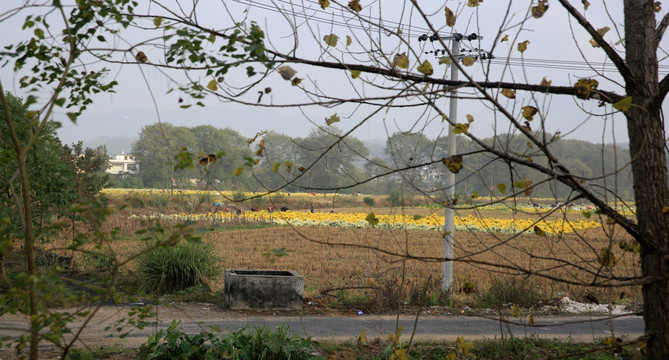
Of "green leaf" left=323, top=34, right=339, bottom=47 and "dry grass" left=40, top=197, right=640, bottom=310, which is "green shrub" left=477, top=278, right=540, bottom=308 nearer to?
"dry grass" left=40, top=197, right=640, bottom=310

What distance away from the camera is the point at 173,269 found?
10.5 meters

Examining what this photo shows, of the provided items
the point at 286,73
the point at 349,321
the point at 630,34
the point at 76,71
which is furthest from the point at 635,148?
the point at 349,321

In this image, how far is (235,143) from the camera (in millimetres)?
84000

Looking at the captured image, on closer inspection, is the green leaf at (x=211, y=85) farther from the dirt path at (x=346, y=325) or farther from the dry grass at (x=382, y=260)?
the dirt path at (x=346, y=325)

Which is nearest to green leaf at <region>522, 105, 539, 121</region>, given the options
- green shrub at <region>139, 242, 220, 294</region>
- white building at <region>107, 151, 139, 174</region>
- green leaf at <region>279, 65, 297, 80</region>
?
green leaf at <region>279, 65, 297, 80</region>

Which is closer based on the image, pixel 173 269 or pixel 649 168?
pixel 649 168

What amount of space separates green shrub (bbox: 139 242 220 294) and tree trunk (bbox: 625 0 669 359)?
8.82 metres

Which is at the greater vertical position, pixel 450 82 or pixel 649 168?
pixel 450 82

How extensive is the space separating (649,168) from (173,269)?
9.19 m

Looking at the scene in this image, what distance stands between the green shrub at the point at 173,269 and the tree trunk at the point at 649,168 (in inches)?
347

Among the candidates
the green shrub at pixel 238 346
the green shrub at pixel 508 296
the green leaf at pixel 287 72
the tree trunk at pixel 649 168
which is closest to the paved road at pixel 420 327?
the green shrub at pixel 508 296

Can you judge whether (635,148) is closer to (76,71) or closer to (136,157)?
(76,71)

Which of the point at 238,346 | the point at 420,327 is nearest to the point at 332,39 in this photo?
the point at 238,346

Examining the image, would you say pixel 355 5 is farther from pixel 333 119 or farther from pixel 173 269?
pixel 173 269
